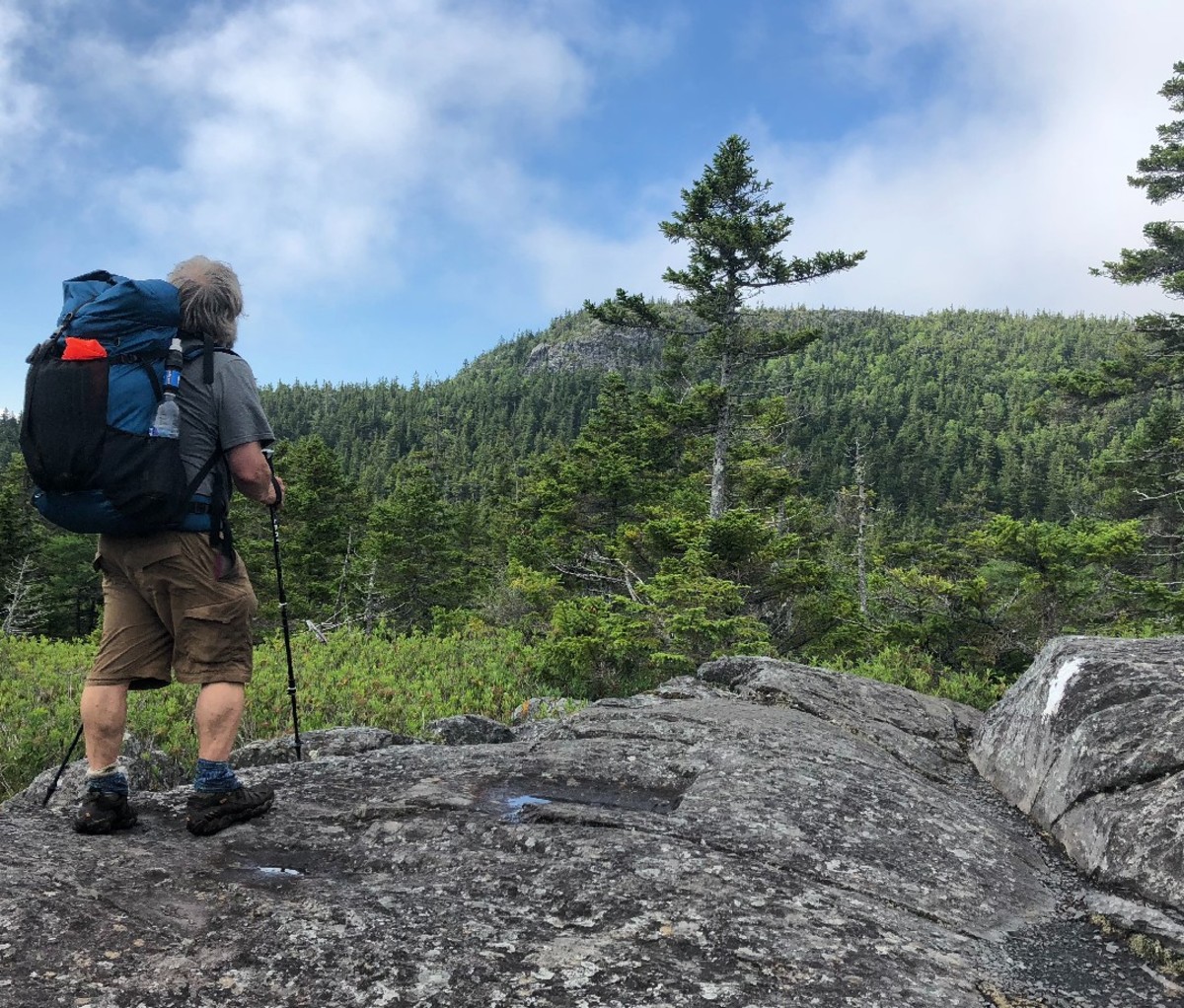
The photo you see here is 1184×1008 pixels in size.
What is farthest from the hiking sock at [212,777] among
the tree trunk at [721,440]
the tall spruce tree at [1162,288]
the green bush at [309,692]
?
the tall spruce tree at [1162,288]

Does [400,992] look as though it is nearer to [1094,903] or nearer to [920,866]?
[920,866]

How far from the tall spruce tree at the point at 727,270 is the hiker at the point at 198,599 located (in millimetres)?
14668

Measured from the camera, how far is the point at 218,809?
351cm

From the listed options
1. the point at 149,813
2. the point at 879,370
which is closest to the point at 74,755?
the point at 149,813

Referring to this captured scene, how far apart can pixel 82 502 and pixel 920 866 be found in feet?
13.9

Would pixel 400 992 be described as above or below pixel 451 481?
below

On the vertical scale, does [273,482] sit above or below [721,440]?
below

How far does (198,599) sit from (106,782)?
95cm

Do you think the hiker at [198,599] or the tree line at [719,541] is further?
the tree line at [719,541]

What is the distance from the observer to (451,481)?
105000 mm

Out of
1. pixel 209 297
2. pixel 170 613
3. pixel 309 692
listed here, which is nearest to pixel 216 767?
pixel 170 613

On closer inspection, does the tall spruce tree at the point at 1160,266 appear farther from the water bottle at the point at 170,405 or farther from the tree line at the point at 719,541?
the water bottle at the point at 170,405

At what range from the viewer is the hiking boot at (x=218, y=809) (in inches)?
136

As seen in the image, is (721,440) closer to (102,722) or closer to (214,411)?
(214,411)
